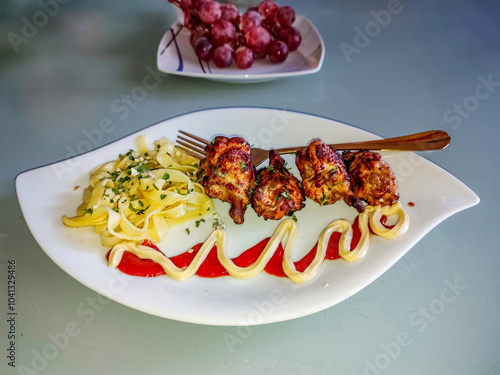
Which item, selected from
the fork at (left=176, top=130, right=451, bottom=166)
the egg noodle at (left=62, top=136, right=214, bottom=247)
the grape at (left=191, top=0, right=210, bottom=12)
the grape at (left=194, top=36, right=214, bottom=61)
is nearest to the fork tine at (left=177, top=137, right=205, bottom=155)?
the fork at (left=176, top=130, right=451, bottom=166)

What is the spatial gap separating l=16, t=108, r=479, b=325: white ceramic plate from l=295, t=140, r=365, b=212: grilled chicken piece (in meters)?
0.14

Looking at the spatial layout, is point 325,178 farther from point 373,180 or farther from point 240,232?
point 240,232

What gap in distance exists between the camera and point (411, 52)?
4320 millimetres

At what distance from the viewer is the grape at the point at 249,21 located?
3748mm

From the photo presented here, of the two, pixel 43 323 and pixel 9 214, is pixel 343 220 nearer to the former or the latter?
pixel 43 323

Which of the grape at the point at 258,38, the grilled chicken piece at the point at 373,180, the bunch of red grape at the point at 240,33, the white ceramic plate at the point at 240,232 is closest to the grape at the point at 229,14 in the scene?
the bunch of red grape at the point at 240,33

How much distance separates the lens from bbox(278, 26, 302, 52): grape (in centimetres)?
382

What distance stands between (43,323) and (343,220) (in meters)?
1.76

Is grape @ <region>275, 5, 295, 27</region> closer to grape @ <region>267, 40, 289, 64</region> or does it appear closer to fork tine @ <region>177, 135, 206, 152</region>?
grape @ <region>267, 40, 289, 64</region>

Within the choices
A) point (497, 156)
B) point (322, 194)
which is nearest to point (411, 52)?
point (497, 156)

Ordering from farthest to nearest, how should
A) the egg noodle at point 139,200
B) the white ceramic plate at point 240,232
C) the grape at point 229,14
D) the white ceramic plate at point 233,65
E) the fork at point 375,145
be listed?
the grape at point 229,14 → the white ceramic plate at point 233,65 → the fork at point 375,145 → the egg noodle at point 139,200 → the white ceramic plate at point 240,232

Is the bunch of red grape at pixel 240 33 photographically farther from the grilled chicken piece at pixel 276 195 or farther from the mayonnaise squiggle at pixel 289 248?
the mayonnaise squiggle at pixel 289 248

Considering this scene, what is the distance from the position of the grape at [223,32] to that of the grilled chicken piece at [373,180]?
1.61 metres

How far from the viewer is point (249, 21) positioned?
3.75 meters
